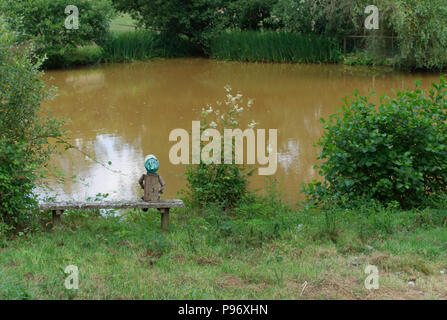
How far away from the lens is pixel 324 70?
77.5ft

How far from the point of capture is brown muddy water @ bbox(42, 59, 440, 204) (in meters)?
10.3

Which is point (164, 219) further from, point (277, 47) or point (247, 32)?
point (247, 32)

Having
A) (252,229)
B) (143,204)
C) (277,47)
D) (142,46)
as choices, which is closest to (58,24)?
(142,46)

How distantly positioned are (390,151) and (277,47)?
19.2m

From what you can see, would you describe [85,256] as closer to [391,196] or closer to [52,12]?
[391,196]

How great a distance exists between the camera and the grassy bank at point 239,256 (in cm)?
483

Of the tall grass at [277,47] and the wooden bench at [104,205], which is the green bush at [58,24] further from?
the wooden bench at [104,205]

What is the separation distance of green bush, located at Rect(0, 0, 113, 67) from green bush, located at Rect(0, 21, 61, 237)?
1514 cm

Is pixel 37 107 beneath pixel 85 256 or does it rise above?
above

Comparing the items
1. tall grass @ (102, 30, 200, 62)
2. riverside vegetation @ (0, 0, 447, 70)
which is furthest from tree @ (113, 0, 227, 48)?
tall grass @ (102, 30, 200, 62)

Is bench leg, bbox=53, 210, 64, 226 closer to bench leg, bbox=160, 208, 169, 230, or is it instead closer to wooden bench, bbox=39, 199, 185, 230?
wooden bench, bbox=39, 199, 185, 230

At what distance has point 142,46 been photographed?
26953mm

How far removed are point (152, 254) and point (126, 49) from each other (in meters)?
21.8
